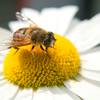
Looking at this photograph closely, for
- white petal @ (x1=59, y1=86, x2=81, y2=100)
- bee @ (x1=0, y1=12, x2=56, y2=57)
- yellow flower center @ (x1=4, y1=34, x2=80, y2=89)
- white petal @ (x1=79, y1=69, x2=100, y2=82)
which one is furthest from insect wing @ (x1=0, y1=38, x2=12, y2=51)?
white petal @ (x1=79, y1=69, x2=100, y2=82)

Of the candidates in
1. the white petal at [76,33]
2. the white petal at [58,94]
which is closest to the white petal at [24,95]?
the white petal at [58,94]

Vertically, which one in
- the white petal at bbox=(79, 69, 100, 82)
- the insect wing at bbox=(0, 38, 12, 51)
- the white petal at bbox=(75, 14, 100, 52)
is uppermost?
the white petal at bbox=(75, 14, 100, 52)

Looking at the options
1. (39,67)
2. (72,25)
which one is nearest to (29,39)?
(39,67)

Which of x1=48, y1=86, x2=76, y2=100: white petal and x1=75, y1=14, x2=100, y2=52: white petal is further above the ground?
x1=75, y1=14, x2=100, y2=52: white petal

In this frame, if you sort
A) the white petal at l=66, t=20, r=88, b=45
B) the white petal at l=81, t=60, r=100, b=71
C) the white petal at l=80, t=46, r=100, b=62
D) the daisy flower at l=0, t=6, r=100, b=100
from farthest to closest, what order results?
the white petal at l=66, t=20, r=88, b=45 < the white petal at l=80, t=46, r=100, b=62 < the white petal at l=81, t=60, r=100, b=71 < the daisy flower at l=0, t=6, r=100, b=100

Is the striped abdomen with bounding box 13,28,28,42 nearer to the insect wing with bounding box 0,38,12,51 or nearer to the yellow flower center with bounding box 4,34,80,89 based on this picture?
the insect wing with bounding box 0,38,12,51

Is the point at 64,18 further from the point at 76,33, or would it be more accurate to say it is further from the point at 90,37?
the point at 90,37
